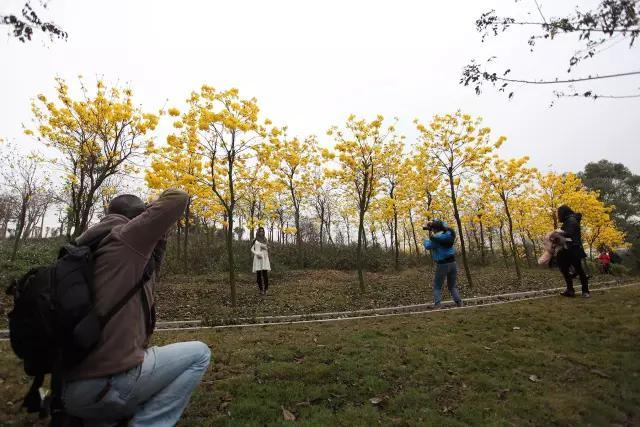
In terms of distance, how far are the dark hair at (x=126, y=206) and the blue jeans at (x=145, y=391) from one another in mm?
1049

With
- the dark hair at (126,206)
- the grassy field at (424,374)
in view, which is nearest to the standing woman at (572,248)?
the grassy field at (424,374)

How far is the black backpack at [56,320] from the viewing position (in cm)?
210

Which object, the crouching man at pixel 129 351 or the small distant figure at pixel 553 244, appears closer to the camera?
the crouching man at pixel 129 351

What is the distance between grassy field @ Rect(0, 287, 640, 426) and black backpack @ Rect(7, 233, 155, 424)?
2019 mm

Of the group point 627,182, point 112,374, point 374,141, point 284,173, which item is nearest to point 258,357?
point 112,374

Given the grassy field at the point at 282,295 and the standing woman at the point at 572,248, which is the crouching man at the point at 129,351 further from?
the standing woman at the point at 572,248

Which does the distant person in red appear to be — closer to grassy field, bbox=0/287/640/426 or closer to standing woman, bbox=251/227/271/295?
grassy field, bbox=0/287/640/426

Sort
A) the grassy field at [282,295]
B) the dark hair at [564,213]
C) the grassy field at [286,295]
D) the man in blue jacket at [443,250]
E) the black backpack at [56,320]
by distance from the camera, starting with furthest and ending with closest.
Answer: the grassy field at [286,295] < the grassy field at [282,295] < the dark hair at [564,213] < the man in blue jacket at [443,250] < the black backpack at [56,320]

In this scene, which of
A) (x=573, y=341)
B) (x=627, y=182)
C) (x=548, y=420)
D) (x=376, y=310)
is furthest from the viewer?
(x=627, y=182)

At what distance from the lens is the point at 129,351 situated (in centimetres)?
238

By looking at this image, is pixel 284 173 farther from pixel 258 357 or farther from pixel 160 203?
pixel 160 203

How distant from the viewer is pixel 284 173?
19828 millimetres

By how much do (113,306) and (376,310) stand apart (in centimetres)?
805

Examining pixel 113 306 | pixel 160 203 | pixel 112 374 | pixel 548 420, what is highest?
pixel 160 203
